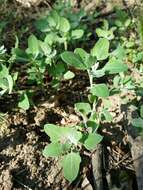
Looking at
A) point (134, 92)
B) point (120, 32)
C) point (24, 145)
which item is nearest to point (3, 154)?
point (24, 145)

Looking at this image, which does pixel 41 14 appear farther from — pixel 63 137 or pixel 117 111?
pixel 63 137

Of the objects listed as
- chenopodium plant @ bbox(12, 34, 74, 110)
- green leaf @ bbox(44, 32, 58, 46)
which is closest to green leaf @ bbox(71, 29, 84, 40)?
green leaf @ bbox(44, 32, 58, 46)

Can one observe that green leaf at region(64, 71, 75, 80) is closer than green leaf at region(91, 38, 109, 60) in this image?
No

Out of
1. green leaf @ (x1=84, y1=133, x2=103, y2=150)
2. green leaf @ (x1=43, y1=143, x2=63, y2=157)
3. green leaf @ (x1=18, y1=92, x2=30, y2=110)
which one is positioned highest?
green leaf @ (x1=18, y1=92, x2=30, y2=110)

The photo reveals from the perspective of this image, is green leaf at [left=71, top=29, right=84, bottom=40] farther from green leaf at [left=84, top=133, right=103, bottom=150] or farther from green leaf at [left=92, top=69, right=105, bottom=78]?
green leaf at [left=84, top=133, right=103, bottom=150]

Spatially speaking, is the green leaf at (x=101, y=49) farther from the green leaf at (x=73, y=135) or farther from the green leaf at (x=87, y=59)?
the green leaf at (x=73, y=135)
